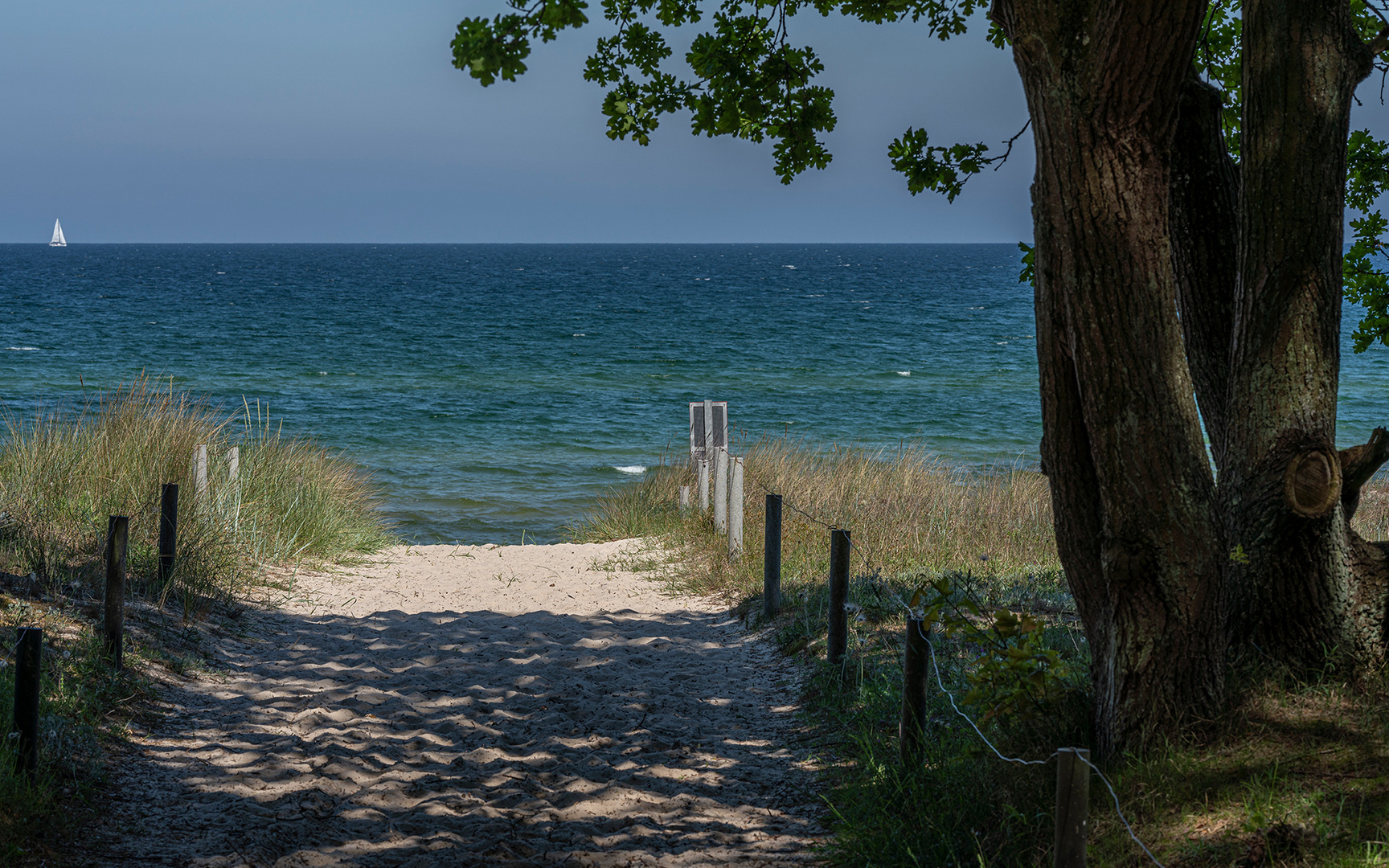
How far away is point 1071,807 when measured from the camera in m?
2.70

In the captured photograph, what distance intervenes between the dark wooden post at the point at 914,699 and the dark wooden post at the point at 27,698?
383cm

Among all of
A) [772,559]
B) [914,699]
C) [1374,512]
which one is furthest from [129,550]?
[1374,512]

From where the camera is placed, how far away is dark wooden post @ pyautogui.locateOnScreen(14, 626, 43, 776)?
436cm

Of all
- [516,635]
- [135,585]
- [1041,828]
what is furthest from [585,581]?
[1041,828]

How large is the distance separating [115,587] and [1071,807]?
5.46 meters

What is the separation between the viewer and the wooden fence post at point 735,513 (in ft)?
31.3

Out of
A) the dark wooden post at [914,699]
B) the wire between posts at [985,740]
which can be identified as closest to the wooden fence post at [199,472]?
the wire between posts at [985,740]

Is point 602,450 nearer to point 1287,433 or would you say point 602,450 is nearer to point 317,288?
point 1287,433

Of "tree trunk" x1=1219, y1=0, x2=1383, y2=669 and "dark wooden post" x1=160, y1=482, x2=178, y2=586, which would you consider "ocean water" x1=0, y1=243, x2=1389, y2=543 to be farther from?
"tree trunk" x1=1219, y1=0, x2=1383, y2=669

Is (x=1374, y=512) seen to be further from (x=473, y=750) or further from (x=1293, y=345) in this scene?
(x=473, y=750)

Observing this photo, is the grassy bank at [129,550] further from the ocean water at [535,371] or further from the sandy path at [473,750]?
the ocean water at [535,371]

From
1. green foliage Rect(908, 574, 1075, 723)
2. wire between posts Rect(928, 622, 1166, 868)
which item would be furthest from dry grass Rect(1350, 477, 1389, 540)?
wire between posts Rect(928, 622, 1166, 868)

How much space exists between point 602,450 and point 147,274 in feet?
265

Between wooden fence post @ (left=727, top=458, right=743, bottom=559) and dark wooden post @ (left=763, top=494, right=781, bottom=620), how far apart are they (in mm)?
1583
